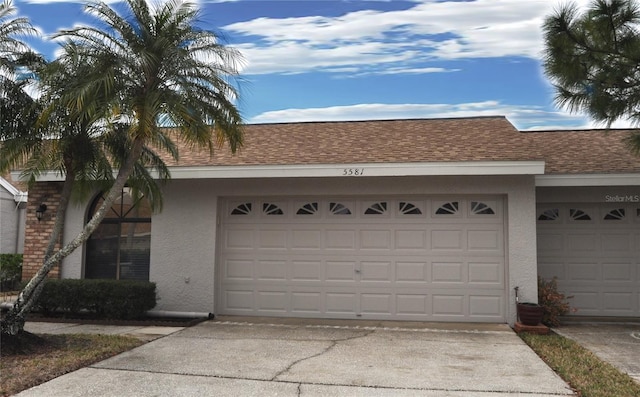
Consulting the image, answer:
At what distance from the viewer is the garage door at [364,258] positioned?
1049cm

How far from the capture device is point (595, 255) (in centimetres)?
1109

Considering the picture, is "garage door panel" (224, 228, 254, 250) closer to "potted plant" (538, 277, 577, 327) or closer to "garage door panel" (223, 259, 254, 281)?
"garage door panel" (223, 259, 254, 281)

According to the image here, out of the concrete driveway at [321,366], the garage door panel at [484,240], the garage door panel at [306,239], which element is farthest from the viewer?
the garage door panel at [306,239]

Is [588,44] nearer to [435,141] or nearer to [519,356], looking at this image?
[435,141]

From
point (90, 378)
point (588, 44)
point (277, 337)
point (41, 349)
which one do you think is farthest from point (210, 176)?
point (588, 44)

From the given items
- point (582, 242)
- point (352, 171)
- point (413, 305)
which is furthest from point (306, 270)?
point (582, 242)

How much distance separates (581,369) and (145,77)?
6842 mm

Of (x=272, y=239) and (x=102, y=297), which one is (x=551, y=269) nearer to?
(x=272, y=239)

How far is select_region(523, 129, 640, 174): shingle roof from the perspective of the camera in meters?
10.7

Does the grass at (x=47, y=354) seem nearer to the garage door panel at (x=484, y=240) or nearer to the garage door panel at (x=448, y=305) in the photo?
the garage door panel at (x=448, y=305)

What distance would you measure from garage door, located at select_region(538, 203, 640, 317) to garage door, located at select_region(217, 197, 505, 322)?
1.52m

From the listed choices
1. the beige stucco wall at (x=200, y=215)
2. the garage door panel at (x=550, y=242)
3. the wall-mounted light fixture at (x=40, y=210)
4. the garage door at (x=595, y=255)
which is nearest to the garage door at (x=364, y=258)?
the beige stucco wall at (x=200, y=215)

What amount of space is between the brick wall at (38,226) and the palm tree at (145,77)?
A: 14.2 ft

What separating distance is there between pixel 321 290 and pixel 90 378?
5.32 meters
